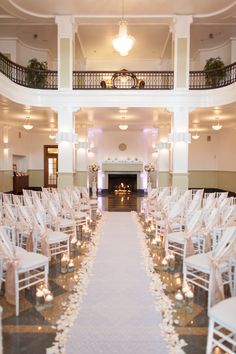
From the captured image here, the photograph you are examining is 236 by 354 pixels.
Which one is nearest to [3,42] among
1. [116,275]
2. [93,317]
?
[116,275]

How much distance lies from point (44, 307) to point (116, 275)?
134 centimetres

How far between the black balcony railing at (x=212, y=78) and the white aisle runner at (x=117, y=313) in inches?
307

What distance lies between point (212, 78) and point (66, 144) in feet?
19.1

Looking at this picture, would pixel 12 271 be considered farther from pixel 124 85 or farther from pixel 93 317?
pixel 124 85

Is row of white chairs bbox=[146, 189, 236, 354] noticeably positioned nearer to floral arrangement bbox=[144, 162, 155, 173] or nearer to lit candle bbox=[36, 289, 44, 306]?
lit candle bbox=[36, 289, 44, 306]

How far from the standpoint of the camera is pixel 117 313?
3395 millimetres

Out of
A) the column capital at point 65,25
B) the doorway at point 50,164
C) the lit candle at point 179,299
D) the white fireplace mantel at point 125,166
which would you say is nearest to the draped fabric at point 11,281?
the lit candle at point 179,299

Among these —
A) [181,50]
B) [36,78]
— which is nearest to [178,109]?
[181,50]

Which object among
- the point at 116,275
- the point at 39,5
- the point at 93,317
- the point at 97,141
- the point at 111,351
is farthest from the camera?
the point at 97,141

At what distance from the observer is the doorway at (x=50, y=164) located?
18.7 metres

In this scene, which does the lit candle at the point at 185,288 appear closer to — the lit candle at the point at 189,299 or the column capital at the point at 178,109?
the lit candle at the point at 189,299

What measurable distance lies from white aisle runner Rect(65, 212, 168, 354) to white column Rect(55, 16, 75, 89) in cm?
734

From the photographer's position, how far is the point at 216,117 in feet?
42.0

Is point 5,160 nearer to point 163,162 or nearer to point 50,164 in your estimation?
point 50,164
